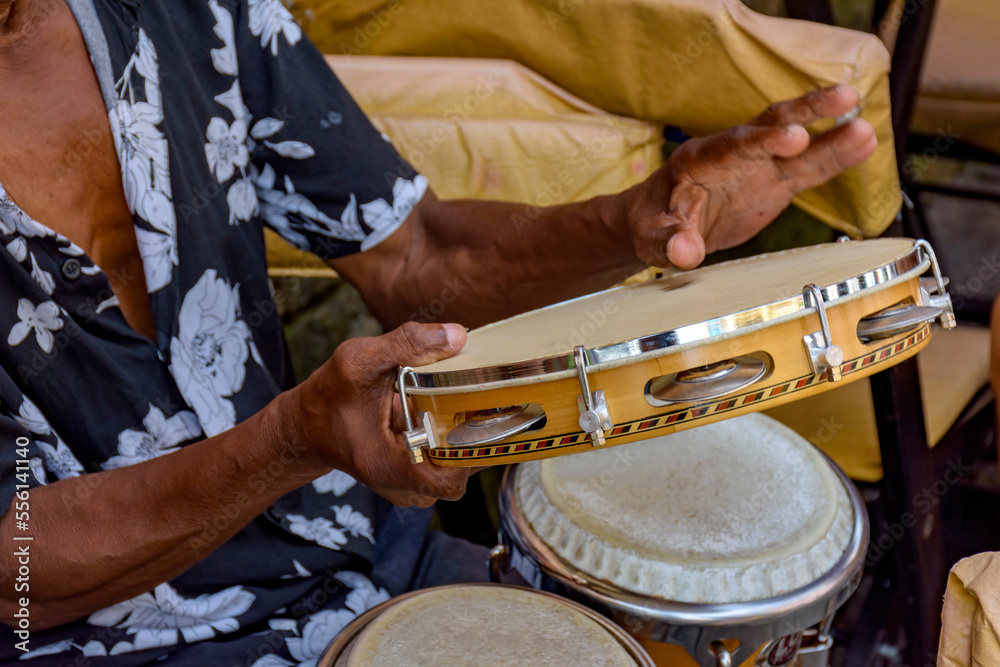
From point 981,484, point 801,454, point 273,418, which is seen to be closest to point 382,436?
point 273,418

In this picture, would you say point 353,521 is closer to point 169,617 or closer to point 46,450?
point 169,617

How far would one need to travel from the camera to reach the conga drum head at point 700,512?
0.97 meters

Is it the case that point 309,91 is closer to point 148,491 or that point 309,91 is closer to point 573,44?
point 148,491

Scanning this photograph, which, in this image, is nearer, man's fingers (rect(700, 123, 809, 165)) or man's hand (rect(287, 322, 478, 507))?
man's hand (rect(287, 322, 478, 507))

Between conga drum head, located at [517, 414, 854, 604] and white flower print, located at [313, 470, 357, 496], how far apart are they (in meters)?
0.29

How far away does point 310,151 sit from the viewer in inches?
52.0

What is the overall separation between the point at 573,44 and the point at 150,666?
147cm

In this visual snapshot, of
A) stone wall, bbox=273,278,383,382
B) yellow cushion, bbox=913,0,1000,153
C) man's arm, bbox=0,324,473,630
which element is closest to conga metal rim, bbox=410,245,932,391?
man's arm, bbox=0,324,473,630

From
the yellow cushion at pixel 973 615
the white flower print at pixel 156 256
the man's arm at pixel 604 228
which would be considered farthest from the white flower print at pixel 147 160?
the yellow cushion at pixel 973 615

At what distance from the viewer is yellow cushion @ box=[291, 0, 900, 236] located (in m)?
1.69

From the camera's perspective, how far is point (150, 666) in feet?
3.51

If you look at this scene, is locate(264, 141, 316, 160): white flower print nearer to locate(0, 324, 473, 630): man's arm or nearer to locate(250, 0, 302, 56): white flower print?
locate(250, 0, 302, 56): white flower print

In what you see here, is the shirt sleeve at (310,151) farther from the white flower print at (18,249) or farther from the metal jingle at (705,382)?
the metal jingle at (705,382)

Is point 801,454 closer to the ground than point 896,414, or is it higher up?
higher up
